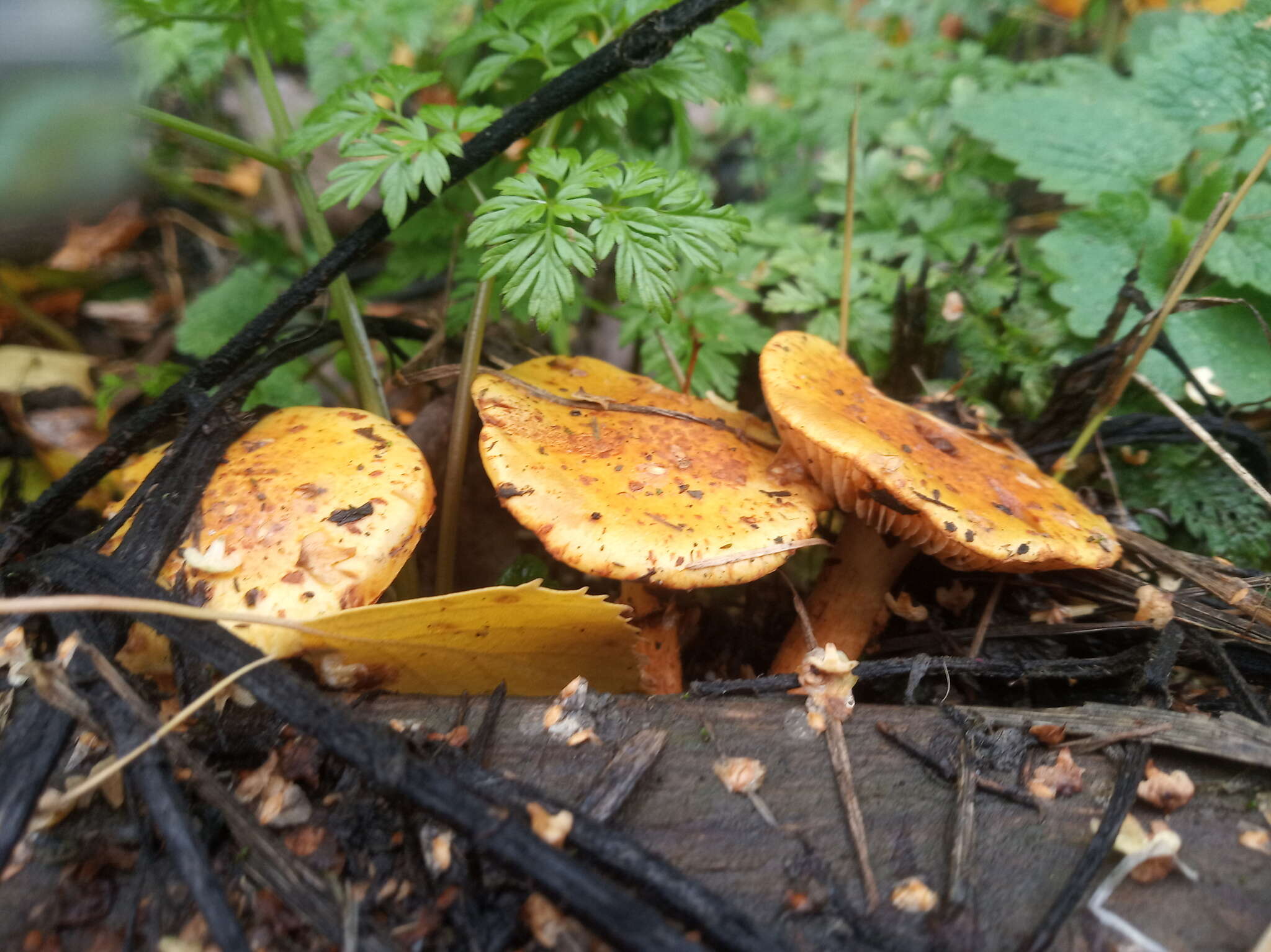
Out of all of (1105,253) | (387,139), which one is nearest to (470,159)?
(387,139)

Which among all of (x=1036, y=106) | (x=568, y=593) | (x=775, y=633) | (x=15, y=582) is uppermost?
(x=1036, y=106)

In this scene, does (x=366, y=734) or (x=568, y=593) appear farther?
(x=568, y=593)

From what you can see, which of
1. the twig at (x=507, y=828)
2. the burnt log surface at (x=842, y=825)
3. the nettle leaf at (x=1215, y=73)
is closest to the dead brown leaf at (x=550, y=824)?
the twig at (x=507, y=828)

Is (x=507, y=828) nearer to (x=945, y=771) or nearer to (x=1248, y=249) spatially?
(x=945, y=771)

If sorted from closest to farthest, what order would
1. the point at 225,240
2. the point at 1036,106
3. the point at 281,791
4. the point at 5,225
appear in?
the point at 5,225, the point at 281,791, the point at 1036,106, the point at 225,240

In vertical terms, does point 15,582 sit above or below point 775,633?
above

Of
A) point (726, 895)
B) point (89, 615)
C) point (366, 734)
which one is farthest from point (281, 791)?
point (726, 895)

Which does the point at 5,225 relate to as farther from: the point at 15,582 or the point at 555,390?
the point at 555,390
